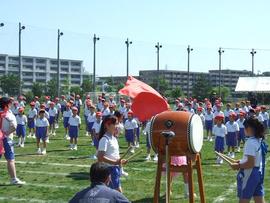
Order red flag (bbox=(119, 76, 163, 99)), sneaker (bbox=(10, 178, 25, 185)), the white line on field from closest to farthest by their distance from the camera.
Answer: red flag (bbox=(119, 76, 163, 99)) → the white line on field → sneaker (bbox=(10, 178, 25, 185))

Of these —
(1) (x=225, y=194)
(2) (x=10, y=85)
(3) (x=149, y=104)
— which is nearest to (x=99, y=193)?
(3) (x=149, y=104)

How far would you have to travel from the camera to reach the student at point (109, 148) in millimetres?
7566

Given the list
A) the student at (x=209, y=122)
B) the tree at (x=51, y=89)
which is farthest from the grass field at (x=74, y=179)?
the tree at (x=51, y=89)

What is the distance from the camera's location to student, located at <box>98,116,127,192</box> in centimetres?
757

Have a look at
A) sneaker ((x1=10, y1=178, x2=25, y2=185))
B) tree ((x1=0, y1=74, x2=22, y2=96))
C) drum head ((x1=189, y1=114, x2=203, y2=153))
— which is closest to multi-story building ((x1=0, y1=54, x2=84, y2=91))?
tree ((x1=0, y1=74, x2=22, y2=96))

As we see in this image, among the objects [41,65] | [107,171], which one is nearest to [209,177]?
[107,171]

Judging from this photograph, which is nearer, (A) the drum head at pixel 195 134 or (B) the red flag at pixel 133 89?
(A) the drum head at pixel 195 134

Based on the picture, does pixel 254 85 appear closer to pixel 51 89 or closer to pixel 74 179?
pixel 74 179

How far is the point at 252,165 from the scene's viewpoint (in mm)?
6758

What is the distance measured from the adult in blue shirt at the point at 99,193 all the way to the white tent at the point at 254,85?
3776 cm

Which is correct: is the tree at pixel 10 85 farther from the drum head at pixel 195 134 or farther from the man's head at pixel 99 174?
the man's head at pixel 99 174

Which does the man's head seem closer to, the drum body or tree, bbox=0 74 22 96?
the drum body

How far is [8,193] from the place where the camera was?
34.4ft

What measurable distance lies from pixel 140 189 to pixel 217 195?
1706 millimetres
